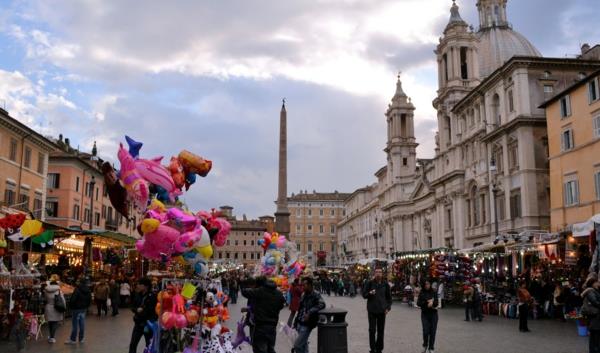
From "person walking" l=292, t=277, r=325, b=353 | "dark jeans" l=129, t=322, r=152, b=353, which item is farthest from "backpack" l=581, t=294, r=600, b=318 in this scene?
"dark jeans" l=129, t=322, r=152, b=353

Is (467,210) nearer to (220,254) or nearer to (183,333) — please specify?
(183,333)

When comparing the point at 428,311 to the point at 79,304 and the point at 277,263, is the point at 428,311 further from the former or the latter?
the point at 79,304

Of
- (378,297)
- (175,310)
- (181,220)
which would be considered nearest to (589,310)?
(378,297)

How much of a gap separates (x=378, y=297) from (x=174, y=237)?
4623 mm

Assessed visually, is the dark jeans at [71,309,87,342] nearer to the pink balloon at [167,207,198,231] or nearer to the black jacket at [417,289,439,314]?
the pink balloon at [167,207,198,231]

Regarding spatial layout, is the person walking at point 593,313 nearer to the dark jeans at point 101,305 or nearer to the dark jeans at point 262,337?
the dark jeans at point 262,337

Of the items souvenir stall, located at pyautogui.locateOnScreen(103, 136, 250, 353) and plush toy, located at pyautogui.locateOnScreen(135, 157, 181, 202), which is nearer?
souvenir stall, located at pyautogui.locateOnScreen(103, 136, 250, 353)

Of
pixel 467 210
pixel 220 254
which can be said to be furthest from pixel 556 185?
pixel 220 254

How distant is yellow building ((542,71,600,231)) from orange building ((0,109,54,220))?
26807mm

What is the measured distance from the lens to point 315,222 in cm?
12350

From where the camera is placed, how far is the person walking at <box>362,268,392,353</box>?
11461mm

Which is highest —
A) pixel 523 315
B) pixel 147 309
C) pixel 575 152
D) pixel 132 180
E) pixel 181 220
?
pixel 575 152

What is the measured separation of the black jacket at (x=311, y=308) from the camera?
9.99m

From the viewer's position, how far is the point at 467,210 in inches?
1892
